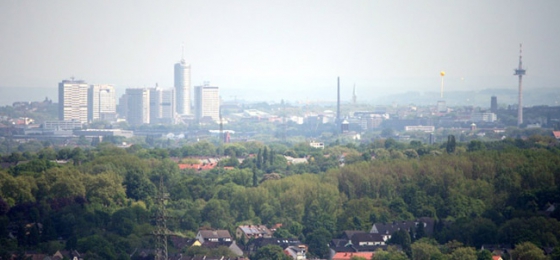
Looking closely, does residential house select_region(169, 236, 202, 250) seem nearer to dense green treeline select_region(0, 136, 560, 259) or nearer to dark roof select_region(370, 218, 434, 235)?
dense green treeline select_region(0, 136, 560, 259)

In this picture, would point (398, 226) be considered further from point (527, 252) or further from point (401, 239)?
point (527, 252)

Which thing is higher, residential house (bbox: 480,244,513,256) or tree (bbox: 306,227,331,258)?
residential house (bbox: 480,244,513,256)

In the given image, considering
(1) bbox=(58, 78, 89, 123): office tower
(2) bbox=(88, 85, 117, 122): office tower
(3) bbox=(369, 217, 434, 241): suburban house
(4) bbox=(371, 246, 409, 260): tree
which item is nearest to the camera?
(4) bbox=(371, 246, 409, 260): tree

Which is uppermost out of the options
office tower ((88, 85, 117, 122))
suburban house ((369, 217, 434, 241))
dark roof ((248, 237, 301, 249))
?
office tower ((88, 85, 117, 122))

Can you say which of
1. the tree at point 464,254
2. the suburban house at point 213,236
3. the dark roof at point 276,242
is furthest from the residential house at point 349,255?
the suburban house at point 213,236

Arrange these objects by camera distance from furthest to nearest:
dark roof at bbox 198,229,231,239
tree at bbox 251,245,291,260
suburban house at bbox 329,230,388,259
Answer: dark roof at bbox 198,229,231,239 < suburban house at bbox 329,230,388,259 < tree at bbox 251,245,291,260

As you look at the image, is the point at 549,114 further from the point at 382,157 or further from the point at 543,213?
the point at 543,213

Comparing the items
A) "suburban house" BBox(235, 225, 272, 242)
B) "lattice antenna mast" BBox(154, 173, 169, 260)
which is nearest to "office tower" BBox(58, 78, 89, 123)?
"suburban house" BBox(235, 225, 272, 242)

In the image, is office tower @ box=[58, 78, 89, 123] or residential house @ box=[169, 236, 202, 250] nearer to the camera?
residential house @ box=[169, 236, 202, 250]
